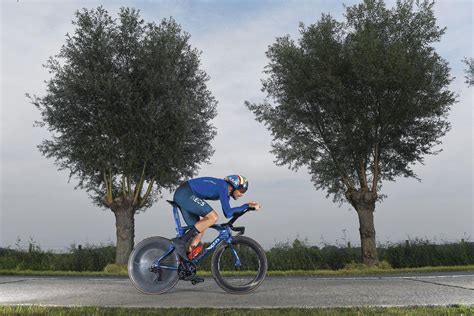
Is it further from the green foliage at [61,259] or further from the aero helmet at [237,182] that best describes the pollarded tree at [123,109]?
the aero helmet at [237,182]

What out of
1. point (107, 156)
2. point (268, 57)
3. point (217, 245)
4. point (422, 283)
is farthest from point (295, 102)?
point (217, 245)

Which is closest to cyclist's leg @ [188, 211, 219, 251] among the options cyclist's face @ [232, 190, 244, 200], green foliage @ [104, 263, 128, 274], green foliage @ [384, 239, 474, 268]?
cyclist's face @ [232, 190, 244, 200]

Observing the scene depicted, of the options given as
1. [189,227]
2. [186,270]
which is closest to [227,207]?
[189,227]

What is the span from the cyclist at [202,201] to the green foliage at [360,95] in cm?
1938

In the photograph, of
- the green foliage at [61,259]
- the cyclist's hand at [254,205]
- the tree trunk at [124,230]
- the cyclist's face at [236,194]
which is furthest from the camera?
the green foliage at [61,259]

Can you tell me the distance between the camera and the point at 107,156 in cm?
2567

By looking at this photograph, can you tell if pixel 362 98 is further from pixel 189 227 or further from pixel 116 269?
pixel 189 227

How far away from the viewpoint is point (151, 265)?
337 inches

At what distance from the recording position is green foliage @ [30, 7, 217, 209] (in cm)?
2553

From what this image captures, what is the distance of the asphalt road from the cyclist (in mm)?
974

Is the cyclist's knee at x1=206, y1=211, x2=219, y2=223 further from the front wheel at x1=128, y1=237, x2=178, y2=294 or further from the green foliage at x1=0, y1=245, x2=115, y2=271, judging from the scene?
the green foliage at x1=0, y1=245, x2=115, y2=271

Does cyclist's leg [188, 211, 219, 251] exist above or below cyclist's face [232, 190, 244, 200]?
below

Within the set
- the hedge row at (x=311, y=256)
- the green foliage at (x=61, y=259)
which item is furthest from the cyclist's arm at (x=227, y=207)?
the green foliage at (x=61, y=259)

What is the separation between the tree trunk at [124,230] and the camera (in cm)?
2566
